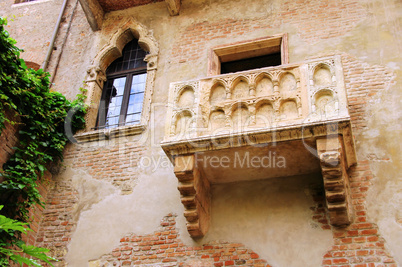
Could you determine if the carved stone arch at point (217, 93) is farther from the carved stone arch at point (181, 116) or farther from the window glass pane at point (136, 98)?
the window glass pane at point (136, 98)

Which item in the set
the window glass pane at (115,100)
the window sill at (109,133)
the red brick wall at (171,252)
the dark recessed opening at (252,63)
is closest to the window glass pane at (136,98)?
the window glass pane at (115,100)

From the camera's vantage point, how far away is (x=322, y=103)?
5.78 meters

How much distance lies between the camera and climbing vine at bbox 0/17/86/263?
6.59 m

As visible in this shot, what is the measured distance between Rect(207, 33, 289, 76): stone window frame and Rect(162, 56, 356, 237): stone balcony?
1.59 metres

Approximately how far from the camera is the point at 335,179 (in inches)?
217

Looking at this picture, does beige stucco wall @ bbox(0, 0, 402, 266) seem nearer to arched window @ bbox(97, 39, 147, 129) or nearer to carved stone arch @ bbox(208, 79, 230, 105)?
arched window @ bbox(97, 39, 147, 129)

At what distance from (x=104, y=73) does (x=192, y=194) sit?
3877 millimetres

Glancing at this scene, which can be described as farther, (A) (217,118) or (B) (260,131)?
(A) (217,118)

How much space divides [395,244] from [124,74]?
218 inches

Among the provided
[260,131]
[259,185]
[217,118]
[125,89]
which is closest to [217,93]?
[217,118]

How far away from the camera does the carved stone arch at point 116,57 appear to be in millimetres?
8164

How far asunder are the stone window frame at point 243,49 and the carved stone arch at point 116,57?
3.59ft

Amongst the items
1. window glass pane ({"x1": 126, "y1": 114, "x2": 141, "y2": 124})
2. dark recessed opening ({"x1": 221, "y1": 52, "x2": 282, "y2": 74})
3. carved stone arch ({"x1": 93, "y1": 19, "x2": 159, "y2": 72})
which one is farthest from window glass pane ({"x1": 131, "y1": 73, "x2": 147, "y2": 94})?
dark recessed opening ({"x1": 221, "y1": 52, "x2": 282, "y2": 74})

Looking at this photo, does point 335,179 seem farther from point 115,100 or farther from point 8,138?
point 8,138
